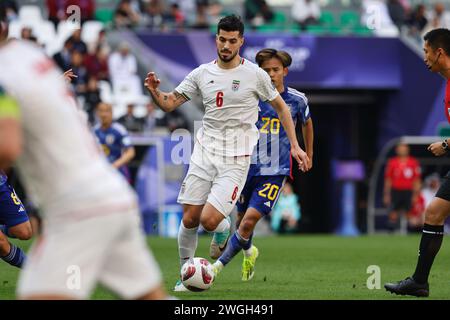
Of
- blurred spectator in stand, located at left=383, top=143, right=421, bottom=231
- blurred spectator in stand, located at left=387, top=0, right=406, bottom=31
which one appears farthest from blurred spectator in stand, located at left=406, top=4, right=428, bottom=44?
blurred spectator in stand, located at left=383, top=143, right=421, bottom=231

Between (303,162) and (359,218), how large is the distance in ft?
53.8

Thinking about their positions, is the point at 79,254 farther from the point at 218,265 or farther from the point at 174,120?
the point at 174,120

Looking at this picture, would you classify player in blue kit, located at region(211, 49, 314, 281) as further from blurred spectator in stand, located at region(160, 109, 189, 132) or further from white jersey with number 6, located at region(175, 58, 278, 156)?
blurred spectator in stand, located at region(160, 109, 189, 132)

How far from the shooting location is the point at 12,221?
10531 mm

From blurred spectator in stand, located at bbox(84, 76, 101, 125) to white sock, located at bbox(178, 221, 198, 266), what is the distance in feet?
40.9

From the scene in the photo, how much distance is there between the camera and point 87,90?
22719mm

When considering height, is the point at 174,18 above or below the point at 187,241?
above

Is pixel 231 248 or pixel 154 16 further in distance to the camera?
pixel 154 16

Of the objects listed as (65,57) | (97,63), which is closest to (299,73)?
(97,63)

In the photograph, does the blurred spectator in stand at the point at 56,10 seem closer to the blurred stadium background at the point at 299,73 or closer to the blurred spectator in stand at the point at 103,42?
the blurred stadium background at the point at 299,73

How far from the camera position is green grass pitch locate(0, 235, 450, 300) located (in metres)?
9.76

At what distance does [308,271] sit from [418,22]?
16.2 metres

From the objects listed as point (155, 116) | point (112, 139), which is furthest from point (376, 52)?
point (112, 139)

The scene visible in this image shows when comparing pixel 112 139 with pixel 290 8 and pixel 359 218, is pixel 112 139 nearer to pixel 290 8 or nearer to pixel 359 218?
pixel 359 218
